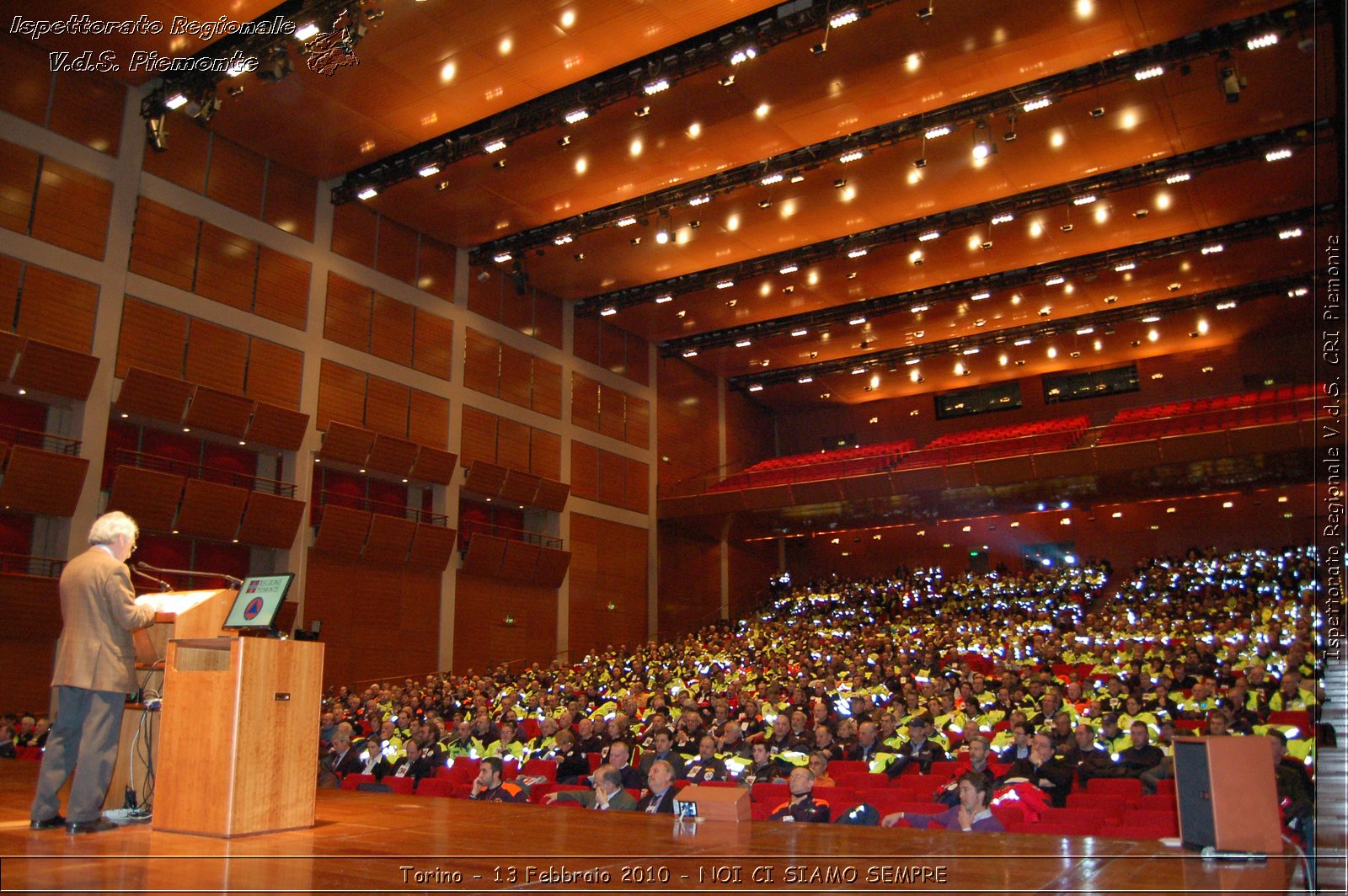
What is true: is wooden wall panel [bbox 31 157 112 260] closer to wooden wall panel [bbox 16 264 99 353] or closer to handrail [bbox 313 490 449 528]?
wooden wall panel [bbox 16 264 99 353]

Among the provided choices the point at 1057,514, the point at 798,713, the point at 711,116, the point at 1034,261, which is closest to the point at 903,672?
the point at 798,713

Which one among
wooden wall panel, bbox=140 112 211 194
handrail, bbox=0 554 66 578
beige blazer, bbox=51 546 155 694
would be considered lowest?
beige blazer, bbox=51 546 155 694

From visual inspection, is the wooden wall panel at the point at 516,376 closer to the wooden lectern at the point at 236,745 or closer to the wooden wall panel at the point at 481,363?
the wooden wall panel at the point at 481,363

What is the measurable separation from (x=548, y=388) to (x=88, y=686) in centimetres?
1580

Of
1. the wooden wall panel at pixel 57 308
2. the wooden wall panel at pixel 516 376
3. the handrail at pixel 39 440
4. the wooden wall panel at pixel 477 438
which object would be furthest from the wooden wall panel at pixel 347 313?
the handrail at pixel 39 440

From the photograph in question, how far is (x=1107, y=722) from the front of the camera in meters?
7.16

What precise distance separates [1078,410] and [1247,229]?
26.0 feet

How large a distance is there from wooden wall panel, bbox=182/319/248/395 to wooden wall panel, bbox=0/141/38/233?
90.6 inches

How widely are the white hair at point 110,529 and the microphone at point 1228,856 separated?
372 cm

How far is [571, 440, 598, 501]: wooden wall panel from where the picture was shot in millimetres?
19312

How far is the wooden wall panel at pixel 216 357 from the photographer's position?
13.1 meters

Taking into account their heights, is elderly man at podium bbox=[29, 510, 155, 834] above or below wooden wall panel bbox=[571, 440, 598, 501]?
below

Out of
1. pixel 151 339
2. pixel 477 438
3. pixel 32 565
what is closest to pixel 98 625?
pixel 32 565

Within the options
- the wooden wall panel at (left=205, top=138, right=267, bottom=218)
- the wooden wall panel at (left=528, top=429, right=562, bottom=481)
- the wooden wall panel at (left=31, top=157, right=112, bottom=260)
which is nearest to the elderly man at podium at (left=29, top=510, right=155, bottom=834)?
the wooden wall panel at (left=31, top=157, right=112, bottom=260)
